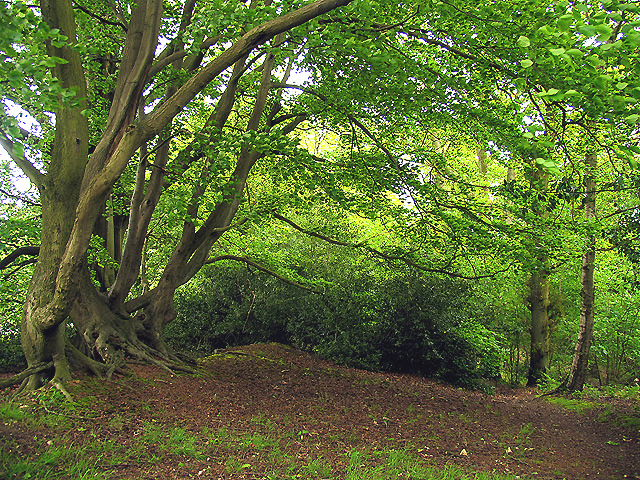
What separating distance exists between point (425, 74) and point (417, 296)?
644cm

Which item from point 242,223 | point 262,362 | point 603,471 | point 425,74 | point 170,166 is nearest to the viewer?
point 603,471

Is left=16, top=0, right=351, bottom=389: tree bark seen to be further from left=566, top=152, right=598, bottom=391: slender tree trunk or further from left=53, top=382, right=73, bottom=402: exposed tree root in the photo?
left=566, top=152, right=598, bottom=391: slender tree trunk

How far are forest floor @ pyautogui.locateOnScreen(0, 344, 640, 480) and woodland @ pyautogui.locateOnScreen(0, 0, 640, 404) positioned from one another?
3.40 feet

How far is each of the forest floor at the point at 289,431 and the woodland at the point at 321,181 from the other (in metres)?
1.04

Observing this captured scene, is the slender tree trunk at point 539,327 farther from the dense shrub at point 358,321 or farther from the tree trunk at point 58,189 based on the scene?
the tree trunk at point 58,189

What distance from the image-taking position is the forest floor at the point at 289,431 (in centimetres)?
411

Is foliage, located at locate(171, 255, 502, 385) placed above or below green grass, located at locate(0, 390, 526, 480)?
above

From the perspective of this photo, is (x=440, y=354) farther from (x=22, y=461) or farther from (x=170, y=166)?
(x=22, y=461)

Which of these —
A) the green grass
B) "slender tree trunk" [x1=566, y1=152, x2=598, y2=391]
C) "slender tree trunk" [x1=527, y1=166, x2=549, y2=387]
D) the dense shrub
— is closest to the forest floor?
the green grass

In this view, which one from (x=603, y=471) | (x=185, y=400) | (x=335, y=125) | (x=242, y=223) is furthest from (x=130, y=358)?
(x=603, y=471)

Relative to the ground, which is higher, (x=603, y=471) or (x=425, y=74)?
(x=425, y=74)

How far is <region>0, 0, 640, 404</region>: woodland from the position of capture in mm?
4742

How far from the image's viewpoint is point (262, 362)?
32.6 ft

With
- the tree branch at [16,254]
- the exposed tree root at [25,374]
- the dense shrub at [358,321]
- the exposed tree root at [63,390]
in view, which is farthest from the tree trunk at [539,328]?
the tree branch at [16,254]
